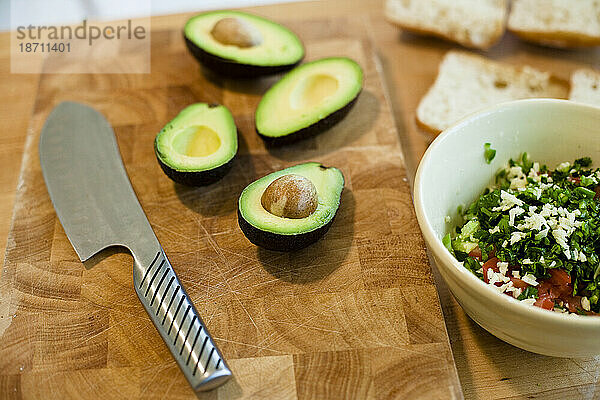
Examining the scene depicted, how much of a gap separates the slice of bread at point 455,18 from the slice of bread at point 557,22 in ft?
0.20

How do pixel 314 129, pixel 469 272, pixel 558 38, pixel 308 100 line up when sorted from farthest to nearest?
pixel 558 38, pixel 308 100, pixel 314 129, pixel 469 272

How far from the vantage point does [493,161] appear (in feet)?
4.86

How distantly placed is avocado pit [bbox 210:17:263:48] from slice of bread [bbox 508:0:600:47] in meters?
0.94

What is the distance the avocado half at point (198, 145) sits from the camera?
147cm

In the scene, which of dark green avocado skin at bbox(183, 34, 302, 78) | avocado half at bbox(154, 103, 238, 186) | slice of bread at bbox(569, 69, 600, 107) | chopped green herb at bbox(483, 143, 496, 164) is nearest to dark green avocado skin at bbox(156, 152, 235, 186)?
avocado half at bbox(154, 103, 238, 186)

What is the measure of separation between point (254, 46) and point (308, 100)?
244mm

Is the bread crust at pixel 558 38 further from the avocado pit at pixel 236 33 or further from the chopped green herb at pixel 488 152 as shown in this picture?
the avocado pit at pixel 236 33

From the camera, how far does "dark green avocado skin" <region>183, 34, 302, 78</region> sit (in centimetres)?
175

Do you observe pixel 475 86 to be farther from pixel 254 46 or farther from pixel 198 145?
pixel 198 145

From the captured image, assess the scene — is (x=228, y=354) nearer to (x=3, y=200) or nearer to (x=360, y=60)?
(x=3, y=200)

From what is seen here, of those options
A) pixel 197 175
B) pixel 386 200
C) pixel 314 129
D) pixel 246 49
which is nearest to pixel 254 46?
pixel 246 49

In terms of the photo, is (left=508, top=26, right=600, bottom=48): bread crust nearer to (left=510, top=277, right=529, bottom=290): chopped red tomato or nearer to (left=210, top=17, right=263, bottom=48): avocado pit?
(left=210, top=17, right=263, bottom=48): avocado pit

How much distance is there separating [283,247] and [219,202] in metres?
0.29

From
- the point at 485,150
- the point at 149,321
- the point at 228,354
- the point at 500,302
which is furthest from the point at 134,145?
the point at 500,302
